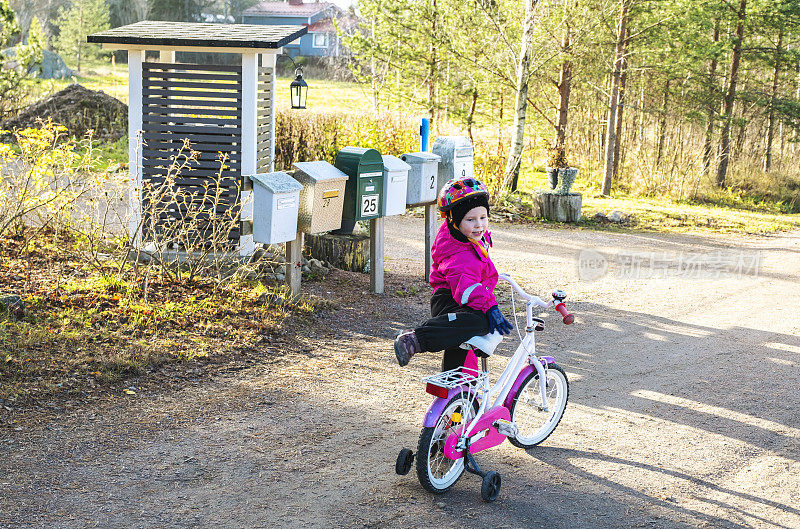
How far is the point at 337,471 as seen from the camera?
4434 mm

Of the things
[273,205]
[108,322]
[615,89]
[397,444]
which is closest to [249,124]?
[273,205]

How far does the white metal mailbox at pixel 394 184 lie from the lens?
8117 millimetres

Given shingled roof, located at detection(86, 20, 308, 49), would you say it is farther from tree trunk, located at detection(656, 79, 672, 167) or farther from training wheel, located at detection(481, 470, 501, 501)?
tree trunk, located at detection(656, 79, 672, 167)

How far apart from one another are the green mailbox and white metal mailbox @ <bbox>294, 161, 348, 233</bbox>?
0.24 m

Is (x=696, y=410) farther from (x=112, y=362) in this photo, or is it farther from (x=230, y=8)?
(x=230, y=8)

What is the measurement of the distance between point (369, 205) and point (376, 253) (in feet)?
1.91

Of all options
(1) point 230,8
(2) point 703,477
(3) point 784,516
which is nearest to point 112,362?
(2) point 703,477

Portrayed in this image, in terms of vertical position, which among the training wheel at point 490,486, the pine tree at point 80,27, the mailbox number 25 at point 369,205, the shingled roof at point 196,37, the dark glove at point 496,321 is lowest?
the training wheel at point 490,486

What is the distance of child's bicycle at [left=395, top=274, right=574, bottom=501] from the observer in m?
4.06

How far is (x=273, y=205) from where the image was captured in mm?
6793

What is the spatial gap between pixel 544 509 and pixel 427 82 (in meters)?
15.9

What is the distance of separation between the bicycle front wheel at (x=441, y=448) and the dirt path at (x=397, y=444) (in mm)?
123

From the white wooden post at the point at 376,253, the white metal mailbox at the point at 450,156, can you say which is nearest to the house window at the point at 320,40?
the white metal mailbox at the point at 450,156

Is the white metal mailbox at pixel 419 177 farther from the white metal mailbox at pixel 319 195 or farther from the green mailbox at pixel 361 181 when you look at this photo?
the white metal mailbox at pixel 319 195
